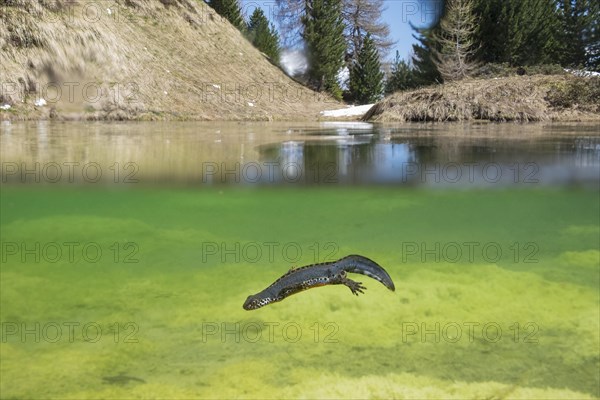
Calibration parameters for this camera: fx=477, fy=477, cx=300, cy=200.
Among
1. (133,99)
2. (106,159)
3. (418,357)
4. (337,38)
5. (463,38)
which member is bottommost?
(418,357)

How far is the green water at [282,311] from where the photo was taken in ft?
10.0

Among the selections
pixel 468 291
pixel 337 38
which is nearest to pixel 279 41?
pixel 337 38

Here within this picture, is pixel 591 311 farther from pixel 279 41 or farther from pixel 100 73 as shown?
pixel 279 41

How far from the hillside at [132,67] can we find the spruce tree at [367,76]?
20.8ft

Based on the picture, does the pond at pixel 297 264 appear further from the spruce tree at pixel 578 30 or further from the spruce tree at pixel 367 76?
the spruce tree at pixel 367 76

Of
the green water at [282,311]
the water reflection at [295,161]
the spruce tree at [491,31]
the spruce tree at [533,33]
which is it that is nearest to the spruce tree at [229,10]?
the spruce tree at [491,31]

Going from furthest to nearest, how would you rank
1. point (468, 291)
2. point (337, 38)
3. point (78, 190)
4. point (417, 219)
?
point (337, 38) < point (417, 219) < point (78, 190) < point (468, 291)

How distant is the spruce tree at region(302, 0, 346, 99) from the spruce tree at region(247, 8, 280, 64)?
2.75m

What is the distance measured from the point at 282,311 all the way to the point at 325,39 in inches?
1233

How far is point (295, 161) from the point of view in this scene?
645cm

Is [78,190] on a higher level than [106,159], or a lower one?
lower

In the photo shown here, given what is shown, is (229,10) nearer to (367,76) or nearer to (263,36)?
(263,36)

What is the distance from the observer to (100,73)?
1275 centimetres

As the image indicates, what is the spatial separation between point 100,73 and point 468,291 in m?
11.5
